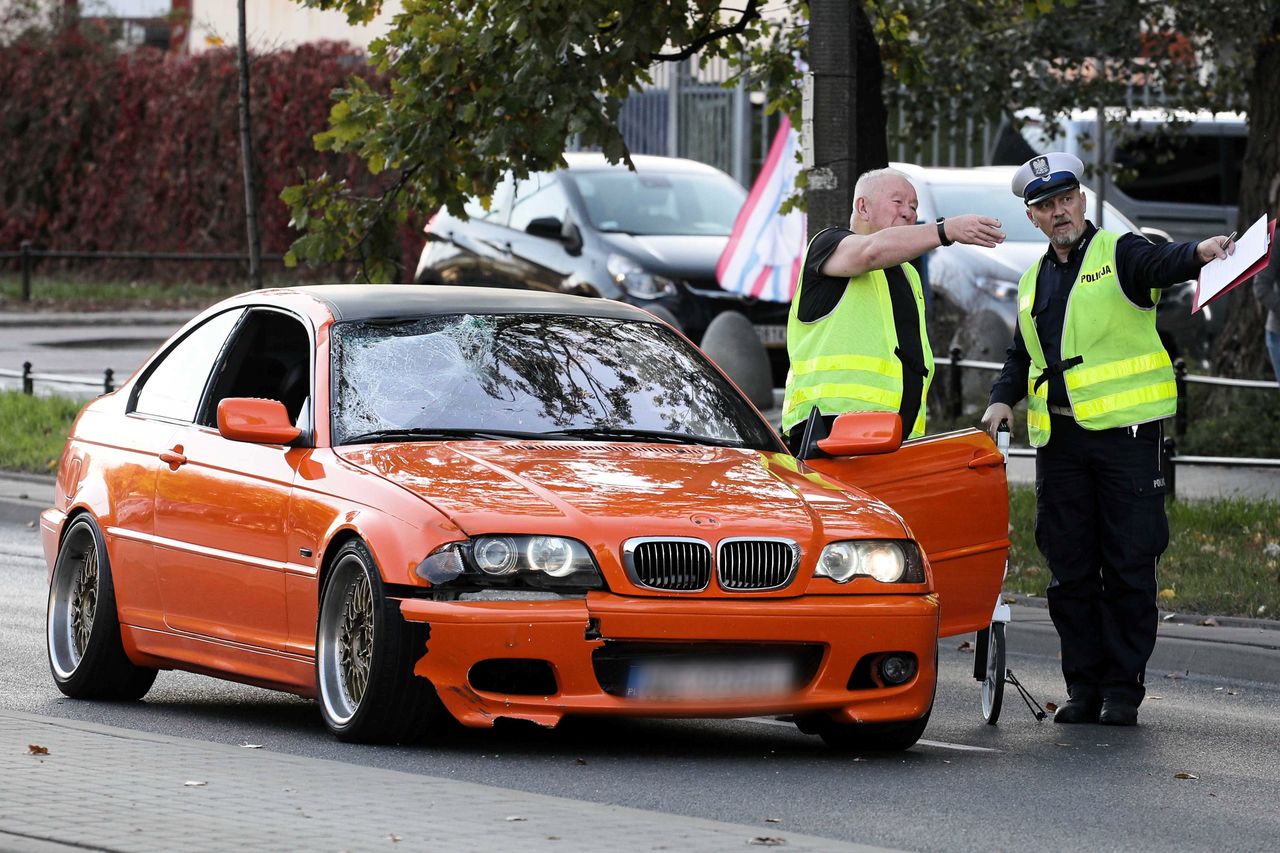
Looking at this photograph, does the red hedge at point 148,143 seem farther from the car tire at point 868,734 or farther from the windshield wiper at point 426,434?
the car tire at point 868,734

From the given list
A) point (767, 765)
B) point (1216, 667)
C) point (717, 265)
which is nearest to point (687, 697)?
point (767, 765)

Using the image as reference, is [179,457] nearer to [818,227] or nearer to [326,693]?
[326,693]

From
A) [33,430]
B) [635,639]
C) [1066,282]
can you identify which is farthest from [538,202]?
[635,639]

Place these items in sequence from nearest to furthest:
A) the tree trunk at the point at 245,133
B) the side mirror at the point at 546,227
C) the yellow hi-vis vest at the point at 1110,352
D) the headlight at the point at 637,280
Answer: the yellow hi-vis vest at the point at 1110,352 → the tree trunk at the point at 245,133 → the headlight at the point at 637,280 → the side mirror at the point at 546,227

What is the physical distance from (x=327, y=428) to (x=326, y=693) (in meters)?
0.86

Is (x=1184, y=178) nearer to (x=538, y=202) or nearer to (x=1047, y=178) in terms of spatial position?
(x=538, y=202)

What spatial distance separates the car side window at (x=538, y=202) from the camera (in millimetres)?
19969

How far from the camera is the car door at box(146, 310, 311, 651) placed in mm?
7805

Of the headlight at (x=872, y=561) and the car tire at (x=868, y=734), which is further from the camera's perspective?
the car tire at (x=868, y=734)

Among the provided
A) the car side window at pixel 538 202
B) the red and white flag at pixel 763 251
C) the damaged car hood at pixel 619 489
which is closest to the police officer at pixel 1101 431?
the damaged car hood at pixel 619 489

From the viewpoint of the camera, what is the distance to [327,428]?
7840 mm

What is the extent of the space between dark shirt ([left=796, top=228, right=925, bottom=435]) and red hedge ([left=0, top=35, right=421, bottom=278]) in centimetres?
2362

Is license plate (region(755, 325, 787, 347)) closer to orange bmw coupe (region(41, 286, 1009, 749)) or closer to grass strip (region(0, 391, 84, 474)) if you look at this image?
grass strip (region(0, 391, 84, 474))

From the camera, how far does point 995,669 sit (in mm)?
8367
